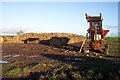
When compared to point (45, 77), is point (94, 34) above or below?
above

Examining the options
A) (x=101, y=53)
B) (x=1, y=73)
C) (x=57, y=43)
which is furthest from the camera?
(x=57, y=43)

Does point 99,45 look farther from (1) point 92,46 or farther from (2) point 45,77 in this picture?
(2) point 45,77

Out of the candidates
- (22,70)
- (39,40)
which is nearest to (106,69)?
(22,70)

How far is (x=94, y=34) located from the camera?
23.9m

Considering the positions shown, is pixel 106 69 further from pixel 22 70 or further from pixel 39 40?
pixel 39 40

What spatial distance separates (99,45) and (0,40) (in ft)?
83.4

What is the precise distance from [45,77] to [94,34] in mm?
11860

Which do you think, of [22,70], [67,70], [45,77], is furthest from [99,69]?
[22,70]

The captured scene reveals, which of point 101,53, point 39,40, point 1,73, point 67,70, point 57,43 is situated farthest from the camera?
point 39,40

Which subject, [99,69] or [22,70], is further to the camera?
[22,70]

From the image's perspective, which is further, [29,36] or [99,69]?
[29,36]

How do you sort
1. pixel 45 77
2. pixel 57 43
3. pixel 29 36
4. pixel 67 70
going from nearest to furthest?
pixel 45 77 < pixel 67 70 < pixel 57 43 < pixel 29 36

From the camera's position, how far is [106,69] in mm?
13516

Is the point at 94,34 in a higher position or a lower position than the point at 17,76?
higher
